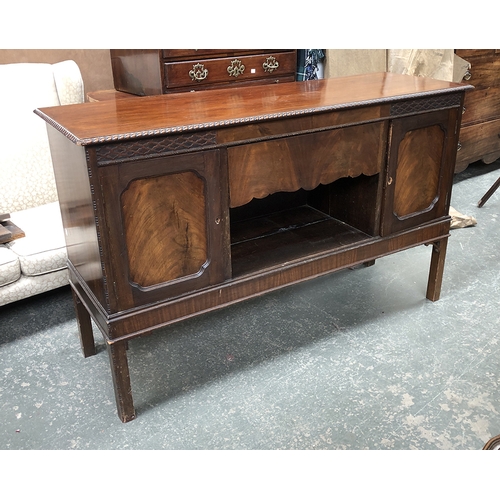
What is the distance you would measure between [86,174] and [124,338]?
53cm

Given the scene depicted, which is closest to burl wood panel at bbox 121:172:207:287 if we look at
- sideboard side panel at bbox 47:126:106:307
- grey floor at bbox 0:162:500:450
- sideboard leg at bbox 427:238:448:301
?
sideboard side panel at bbox 47:126:106:307

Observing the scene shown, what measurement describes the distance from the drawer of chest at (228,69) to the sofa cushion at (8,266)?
117cm

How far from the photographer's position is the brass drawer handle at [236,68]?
2955 mm

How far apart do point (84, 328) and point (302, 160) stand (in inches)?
42.4

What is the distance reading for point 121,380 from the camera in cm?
Result: 181

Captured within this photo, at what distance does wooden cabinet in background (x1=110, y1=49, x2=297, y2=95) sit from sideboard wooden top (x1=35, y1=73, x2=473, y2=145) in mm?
747

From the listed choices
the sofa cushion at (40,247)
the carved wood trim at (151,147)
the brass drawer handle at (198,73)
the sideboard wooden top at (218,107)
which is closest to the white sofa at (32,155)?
the sofa cushion at (40,247)

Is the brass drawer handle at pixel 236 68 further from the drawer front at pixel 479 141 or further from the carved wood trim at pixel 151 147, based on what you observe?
the drawer front at pixel 479 141

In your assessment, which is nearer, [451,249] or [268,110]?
[268,110]

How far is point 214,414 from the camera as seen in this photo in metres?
→ 1.90

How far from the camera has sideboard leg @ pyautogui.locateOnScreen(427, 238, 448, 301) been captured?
8.04 ft

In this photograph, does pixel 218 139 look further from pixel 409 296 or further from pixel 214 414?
pixel 409 296
